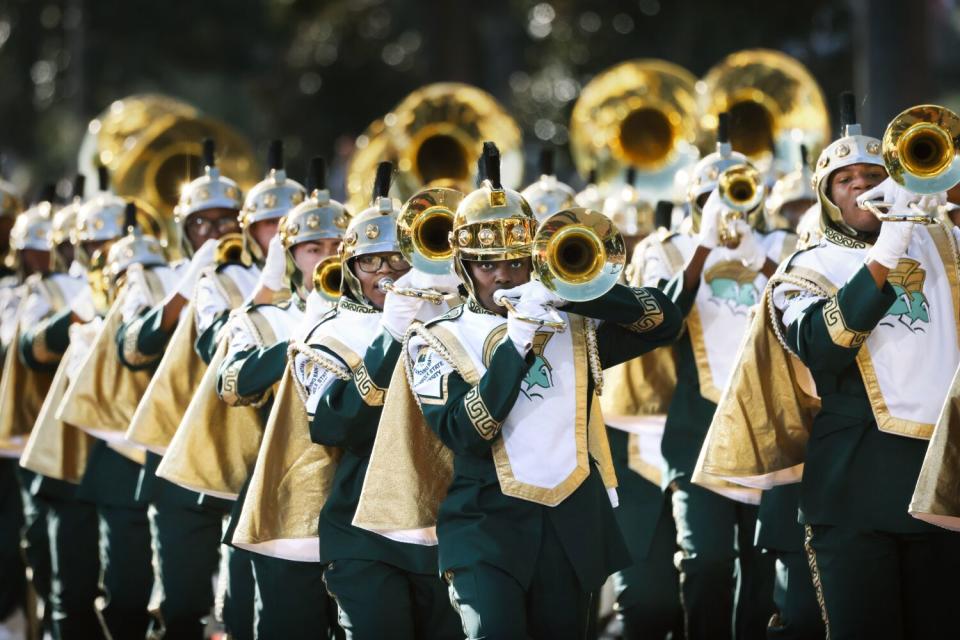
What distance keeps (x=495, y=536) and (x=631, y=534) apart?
8.53 ft

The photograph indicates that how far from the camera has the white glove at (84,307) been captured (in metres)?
10.2

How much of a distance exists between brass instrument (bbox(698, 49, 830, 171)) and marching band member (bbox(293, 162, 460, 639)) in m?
5.74

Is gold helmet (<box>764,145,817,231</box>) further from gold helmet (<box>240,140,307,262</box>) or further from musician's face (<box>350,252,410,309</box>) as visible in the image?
musician's face (<box>350,252,410,309</box>)

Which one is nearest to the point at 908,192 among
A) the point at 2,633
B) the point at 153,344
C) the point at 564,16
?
the point at 153,344

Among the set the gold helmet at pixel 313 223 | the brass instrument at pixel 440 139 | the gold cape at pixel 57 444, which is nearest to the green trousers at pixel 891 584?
the gold helmet at pixel 313 223

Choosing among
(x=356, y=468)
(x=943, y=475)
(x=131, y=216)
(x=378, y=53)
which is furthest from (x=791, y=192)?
(x=378, y=53)

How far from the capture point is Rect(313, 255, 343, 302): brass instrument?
743cm

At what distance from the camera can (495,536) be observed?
19.4ft

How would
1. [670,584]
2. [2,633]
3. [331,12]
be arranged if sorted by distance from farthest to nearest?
[331,12], [2,633], [670,584]

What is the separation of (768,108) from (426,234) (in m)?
6.49

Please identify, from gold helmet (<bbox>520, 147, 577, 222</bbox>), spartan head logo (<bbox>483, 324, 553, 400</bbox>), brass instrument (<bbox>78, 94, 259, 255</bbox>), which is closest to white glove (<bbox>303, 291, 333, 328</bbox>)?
spartan head logo (<bbox>483, 324, 553, 400</bbox>)

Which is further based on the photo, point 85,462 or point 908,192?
point 85,462

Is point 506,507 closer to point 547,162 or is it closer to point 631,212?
point 631,212

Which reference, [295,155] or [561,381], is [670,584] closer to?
[561,381]
